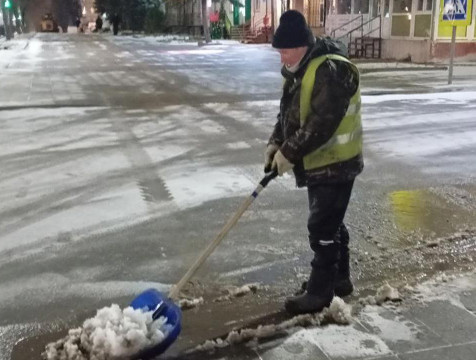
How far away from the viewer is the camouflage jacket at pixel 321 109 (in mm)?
3426

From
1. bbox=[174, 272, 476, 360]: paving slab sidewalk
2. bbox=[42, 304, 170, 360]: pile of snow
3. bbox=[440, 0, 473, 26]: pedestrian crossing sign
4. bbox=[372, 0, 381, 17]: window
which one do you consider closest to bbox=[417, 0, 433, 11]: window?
bbox=[372, 0, 381, 17]: window

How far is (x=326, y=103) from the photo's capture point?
3426 millimetres

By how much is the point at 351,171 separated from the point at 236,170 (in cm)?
375

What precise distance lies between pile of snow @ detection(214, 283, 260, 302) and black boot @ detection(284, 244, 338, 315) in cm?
43

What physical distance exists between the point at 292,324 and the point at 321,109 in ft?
4.12

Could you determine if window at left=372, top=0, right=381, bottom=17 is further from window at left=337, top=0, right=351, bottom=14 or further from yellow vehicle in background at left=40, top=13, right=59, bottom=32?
yellow vehicle in background at left=40, top=13, right=59, bottom=32

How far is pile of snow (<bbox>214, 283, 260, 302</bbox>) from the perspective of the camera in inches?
161

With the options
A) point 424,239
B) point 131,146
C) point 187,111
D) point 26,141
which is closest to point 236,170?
point 131,146

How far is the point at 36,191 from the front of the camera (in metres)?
6.51

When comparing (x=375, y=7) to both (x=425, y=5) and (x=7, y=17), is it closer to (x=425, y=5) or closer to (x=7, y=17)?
(x=425, y=5)

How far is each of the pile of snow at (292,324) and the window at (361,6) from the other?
86.9 feet

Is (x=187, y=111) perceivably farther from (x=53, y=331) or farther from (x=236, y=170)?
(x=53, y=331)

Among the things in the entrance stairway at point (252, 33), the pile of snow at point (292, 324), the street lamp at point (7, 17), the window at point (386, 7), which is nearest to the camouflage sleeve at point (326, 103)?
the pile of snow at point (292, 324)

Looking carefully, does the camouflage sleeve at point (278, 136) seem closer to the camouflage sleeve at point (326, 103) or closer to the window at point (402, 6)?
the camouflage sleeve at point (326, 103)
